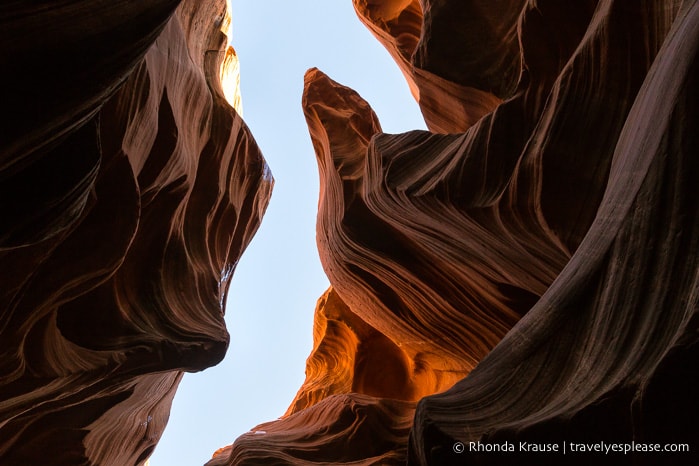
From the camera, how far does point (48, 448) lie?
5.49m

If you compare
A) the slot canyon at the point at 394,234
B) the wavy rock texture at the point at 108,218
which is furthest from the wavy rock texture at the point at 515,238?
the wavy rock texture at the point at 108,218

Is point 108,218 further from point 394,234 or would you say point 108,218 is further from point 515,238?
point 515,238

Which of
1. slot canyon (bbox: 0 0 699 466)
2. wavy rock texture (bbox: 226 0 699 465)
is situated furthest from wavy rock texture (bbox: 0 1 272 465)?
wavy rock texture (bbox: 226 0 699 465)

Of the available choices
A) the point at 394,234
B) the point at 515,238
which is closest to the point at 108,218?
the point at 394,234

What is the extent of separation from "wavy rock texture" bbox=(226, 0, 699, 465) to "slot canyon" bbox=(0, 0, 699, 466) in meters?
0.02

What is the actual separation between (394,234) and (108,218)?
11.1 feet

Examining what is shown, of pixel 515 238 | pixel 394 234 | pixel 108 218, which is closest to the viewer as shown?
pixel 108 218

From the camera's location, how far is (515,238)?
16.7ft

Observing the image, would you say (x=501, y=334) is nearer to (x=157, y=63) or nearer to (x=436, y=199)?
(x=436, y=199)

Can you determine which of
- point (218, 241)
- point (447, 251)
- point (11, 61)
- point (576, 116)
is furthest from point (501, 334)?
point (11, 61)

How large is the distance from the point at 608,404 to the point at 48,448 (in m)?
5.37

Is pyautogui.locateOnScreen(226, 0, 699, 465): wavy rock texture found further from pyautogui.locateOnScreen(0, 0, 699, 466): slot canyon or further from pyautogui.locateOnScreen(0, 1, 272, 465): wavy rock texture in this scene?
pyautogui.locateOnScreen(0, 1, 272, 465): wavy rock texture

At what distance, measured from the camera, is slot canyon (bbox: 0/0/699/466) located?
2.34 meters

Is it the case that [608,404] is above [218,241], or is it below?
below
